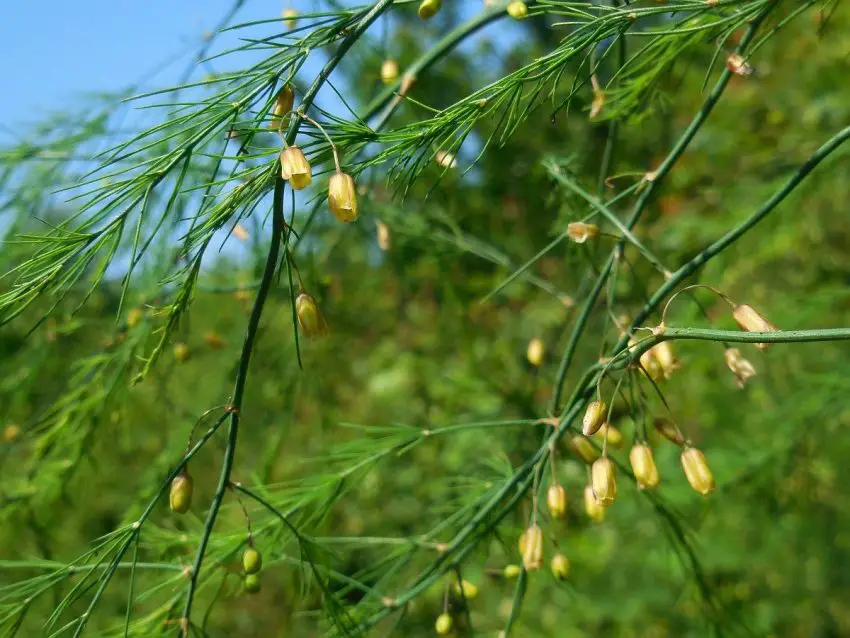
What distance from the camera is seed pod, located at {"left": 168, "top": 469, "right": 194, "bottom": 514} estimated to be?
0.86m

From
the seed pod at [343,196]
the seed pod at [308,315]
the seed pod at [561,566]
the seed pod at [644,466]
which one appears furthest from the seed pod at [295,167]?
the seed pod at [561,566]

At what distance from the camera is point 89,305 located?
6.23ft

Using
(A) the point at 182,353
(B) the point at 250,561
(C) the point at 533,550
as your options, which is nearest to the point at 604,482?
(C) the point at 533,550

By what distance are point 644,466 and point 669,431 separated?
120 millimetres

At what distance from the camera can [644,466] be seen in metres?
0.92

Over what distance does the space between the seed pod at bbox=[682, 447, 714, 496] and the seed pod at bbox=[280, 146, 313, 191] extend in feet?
1.67

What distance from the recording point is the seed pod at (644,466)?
914 mm


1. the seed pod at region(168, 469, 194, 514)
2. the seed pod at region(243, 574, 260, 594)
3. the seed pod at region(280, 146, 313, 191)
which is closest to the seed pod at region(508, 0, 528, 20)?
the seed pod at region(280, 146, 313, 191)

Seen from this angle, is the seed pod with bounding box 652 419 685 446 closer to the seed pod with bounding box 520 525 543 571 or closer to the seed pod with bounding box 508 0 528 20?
the seed pod with bounding box 520 525 543 571

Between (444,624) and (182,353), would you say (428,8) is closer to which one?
(182,353)

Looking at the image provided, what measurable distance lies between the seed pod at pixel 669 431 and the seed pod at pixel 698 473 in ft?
0.09

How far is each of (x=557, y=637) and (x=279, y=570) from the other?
1308 mm

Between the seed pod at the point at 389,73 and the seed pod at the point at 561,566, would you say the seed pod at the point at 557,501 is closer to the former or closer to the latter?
the seed pod at the point at 561,566

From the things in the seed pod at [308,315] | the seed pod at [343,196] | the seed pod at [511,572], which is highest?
the seed pod at [343,196]
